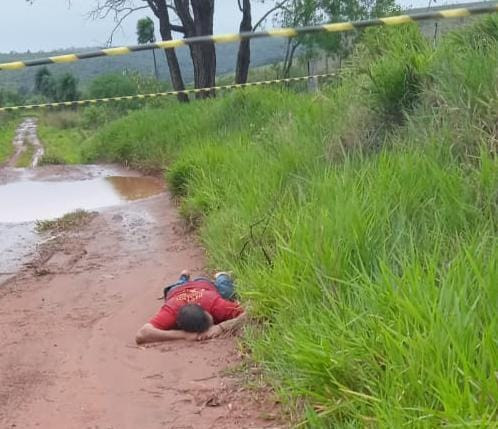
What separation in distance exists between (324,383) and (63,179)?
37.5ft

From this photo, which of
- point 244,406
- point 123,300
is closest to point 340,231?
point 244,406

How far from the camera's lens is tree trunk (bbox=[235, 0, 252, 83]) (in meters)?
20.2

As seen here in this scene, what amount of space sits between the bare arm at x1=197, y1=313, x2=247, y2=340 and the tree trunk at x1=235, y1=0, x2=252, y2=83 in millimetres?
16164

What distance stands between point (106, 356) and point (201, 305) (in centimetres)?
71

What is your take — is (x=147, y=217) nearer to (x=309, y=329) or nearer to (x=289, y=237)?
(x=289, y=237)

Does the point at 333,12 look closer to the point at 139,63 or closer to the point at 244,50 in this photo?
the point at 244,50

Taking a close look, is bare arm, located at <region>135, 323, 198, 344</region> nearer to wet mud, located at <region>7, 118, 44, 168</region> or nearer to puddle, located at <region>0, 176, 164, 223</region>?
puddle, located at <region>0, 176, 164, 223</region>

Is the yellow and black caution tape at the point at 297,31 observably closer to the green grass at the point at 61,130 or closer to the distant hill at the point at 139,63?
the distant hill at the point at 139,63

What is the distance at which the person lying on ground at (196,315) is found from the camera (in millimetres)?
4602

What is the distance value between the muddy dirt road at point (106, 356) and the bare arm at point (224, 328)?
61 mm

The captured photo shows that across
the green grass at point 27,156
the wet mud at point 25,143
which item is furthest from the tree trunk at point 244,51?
the wet mud at point 25,143

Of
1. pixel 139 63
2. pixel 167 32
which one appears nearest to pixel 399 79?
pixel 167 32

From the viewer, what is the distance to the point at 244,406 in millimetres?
3471

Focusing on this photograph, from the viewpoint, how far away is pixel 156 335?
4609 mm
